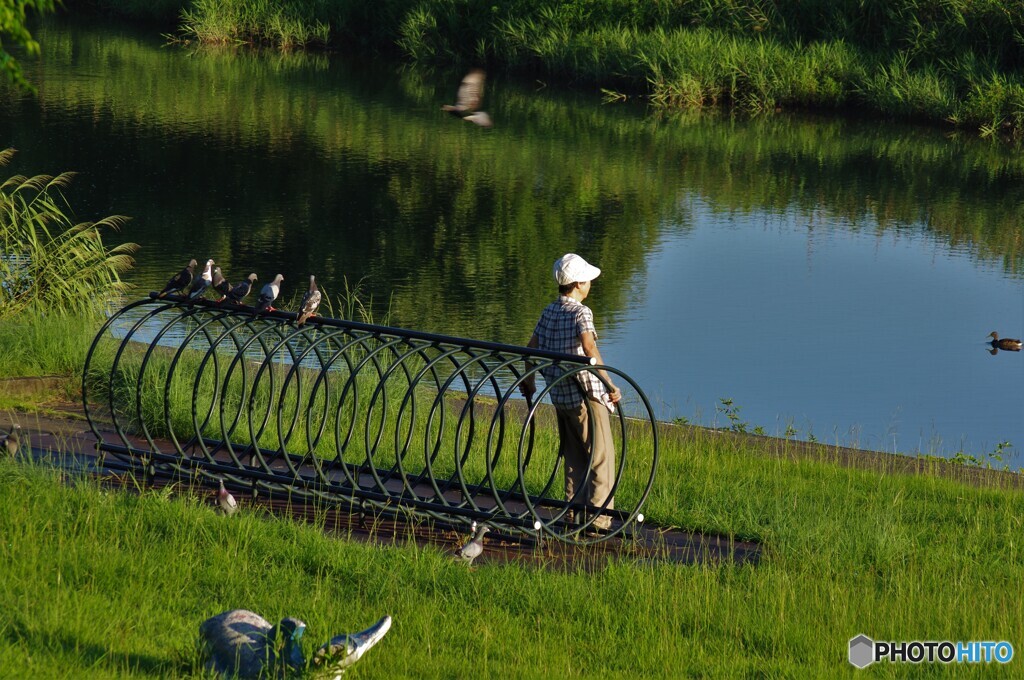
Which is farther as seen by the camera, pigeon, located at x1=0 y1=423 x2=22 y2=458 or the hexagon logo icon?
pigeon, located at x1=0 y1=423 x2=22 y2=458

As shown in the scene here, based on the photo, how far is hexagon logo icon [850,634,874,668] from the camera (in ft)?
18.7

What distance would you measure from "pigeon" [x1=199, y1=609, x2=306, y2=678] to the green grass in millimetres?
115

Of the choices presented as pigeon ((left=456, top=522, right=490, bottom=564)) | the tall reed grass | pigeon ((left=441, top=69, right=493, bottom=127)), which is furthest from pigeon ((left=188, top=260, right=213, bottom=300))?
pigeon ((left=441, top=69, right=493, bottom=127))

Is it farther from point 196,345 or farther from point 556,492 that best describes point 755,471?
point 196,345

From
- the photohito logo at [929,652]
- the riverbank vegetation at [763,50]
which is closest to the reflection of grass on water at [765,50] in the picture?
the riverbank vegetation at [763,50]

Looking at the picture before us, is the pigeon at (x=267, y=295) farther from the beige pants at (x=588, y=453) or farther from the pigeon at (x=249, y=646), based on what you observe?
the pigeon at (x=249, y=646)

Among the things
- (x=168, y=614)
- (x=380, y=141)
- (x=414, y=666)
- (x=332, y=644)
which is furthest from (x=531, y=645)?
(x=380, y=141)

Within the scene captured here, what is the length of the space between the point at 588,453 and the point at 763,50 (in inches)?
910

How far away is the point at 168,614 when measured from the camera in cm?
570

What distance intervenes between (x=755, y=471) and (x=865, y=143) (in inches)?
739

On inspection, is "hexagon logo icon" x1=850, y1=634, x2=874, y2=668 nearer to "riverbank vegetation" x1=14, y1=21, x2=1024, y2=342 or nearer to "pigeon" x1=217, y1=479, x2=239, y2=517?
"pigeon" x1=217, y1=479, x2=239, y2=517

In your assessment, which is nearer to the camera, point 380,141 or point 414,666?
point 414,666

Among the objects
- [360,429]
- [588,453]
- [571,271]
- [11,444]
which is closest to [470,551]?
[588,453]

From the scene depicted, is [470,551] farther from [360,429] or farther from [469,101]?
[469,101]
